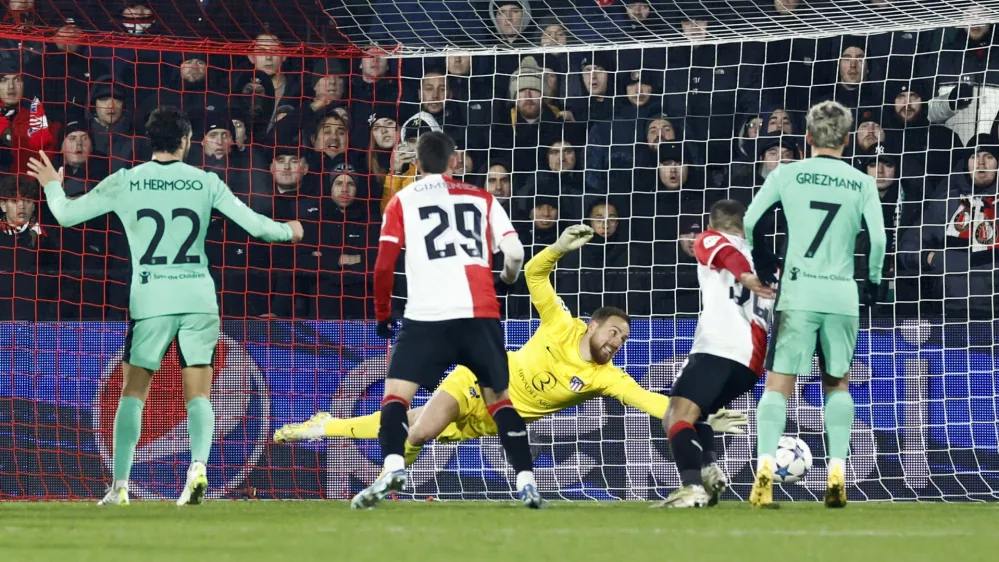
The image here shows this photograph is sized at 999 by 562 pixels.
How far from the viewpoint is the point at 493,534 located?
493 cm

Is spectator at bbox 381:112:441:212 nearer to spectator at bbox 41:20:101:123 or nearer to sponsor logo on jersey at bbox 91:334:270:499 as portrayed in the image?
sponsor logo on jersey at bbox 91:334:270:499

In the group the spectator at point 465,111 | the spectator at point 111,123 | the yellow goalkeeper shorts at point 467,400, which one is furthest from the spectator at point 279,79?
the yellow goalkeeper shorts at point 467,400

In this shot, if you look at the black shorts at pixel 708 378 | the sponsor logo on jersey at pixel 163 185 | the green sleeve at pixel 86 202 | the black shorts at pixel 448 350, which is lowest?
the black shorts at pixel 708 378

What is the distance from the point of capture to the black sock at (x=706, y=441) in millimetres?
7367

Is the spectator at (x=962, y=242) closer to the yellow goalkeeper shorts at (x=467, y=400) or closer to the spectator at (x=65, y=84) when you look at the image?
the yellow goalkeeper shorts at (x=467, y=400)

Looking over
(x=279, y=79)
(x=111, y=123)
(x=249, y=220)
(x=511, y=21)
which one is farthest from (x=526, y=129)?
(x=249, y=220)

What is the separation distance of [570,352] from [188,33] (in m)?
4.06

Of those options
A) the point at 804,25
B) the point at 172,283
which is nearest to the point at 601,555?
the point at 172,283

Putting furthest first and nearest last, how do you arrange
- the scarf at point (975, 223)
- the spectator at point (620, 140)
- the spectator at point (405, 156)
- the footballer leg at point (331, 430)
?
1. the spectator at point (620, 140)
2. the spectator at point (405, 156)
3. the scarf at point (975, 223)
4. the footballer leg at point (331, 430)

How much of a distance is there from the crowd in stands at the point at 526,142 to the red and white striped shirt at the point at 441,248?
2.96 meters

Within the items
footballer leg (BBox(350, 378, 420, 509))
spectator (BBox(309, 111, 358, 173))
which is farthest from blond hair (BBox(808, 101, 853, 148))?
spectator (BBox(309, 111, 358, 173))

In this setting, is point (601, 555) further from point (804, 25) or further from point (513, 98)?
point (513, 98)

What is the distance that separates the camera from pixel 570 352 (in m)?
7.69

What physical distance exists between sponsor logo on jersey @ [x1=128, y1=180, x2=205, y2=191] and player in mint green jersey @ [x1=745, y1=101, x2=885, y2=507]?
2489mm
